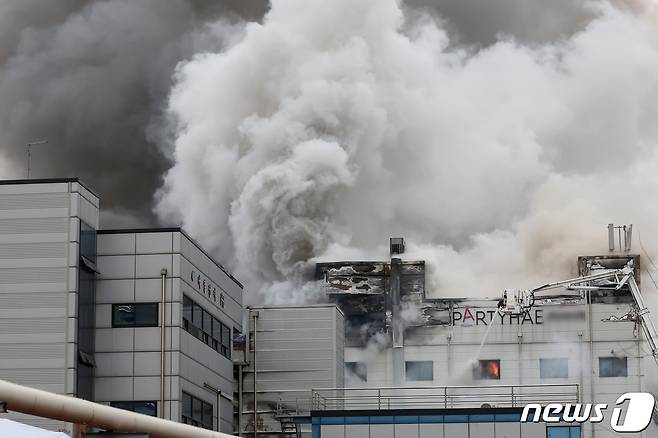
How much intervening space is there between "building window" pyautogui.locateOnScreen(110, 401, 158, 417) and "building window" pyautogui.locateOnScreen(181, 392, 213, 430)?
1365mm

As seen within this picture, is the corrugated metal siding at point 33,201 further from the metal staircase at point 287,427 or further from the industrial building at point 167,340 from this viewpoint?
the metal staircase at point 287,427

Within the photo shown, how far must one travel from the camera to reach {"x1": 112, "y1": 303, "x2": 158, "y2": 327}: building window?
72.0 meters

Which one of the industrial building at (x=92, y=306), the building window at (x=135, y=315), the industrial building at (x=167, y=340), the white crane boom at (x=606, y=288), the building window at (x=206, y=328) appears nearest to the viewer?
the industrial building at (x=92, y=306)

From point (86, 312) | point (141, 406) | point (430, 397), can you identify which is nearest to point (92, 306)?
point (86, 312)

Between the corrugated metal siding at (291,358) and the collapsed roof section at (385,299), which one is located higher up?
the collapsed roof section at (385,299)

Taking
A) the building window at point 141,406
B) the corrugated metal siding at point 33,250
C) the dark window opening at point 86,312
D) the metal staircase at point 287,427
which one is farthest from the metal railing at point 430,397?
the corrugated metal siding at point 33,250

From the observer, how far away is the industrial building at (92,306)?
69.1 m

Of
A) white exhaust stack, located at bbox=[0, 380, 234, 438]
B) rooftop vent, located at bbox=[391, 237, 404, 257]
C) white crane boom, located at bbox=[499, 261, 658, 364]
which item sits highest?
rooftop vent, located at bbox=[391, 237, 404, 257]

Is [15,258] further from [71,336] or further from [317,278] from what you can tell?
[317,278]

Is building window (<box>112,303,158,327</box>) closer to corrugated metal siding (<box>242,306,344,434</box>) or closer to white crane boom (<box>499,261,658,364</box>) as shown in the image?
corrugated metal siding (<box>242,306,344,434</box>)

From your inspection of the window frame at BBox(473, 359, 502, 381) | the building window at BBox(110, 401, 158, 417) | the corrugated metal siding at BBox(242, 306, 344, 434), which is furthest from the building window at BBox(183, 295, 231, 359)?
the window frame at BBox(473, 359, 502, 381)

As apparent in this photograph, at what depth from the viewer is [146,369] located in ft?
235

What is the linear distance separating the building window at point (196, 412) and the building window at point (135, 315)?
3636 mm

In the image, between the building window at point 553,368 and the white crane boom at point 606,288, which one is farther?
the building window at point 553,368
